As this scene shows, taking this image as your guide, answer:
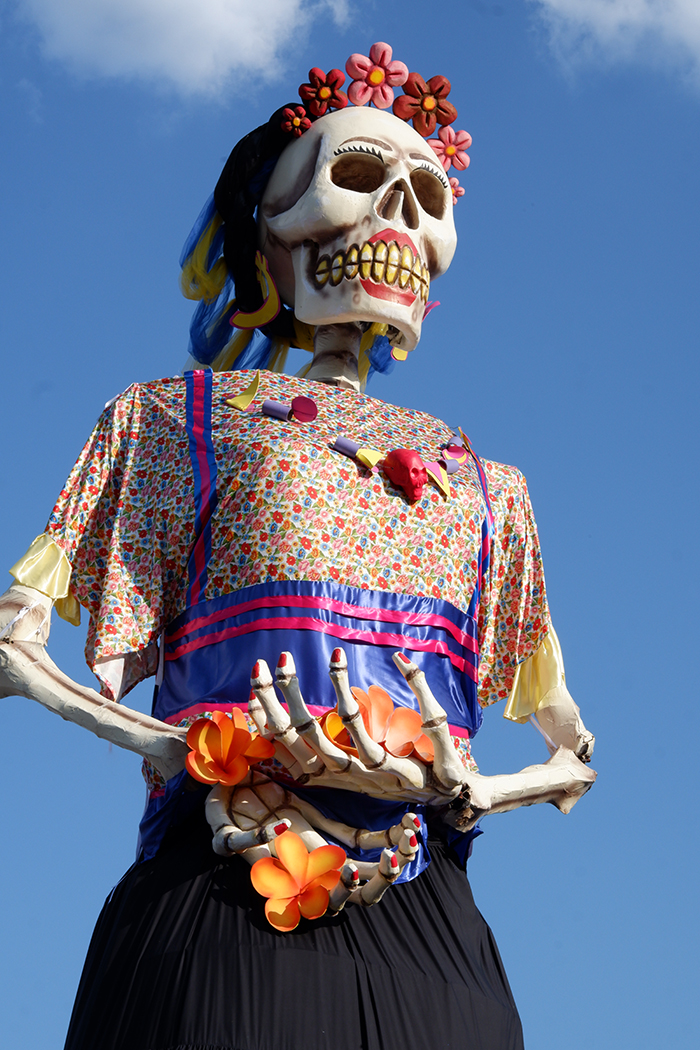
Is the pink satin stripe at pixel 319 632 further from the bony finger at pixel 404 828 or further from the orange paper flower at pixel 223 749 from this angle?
the bony finger at pixel 404 828

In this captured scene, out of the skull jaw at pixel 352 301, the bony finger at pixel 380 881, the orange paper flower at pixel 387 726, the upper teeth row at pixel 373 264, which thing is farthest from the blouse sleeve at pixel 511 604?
the bony finger at pixel 380 881

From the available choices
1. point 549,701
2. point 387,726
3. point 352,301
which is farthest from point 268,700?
point 352,301

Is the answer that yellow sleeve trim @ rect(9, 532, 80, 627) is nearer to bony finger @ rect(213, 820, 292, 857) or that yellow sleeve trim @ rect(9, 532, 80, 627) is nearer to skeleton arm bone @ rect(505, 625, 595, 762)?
bony finger @ rect(213, 820, 292, 857)

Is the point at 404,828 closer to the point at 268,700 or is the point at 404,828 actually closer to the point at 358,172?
the point at 268,700

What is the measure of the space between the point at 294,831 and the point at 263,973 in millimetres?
319

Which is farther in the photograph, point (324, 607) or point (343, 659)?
point (324, 607)

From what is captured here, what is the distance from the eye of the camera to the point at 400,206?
14.2 feet

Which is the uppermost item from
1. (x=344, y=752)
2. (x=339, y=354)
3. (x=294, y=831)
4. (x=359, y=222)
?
(x=359, y=222)

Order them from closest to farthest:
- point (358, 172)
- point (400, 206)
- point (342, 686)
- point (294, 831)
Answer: point (342, 686) → point (294, 831) → point (400, 206) → point (358, 172)

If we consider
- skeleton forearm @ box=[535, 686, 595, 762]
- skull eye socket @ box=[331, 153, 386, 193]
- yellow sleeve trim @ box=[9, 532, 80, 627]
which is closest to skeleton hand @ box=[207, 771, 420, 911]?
yellow sleeve trim @ box=[9, 532, 80, 627]

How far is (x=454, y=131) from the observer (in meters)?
4.82

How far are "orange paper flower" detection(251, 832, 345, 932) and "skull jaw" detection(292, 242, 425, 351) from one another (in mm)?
1625

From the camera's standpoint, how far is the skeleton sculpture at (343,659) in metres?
3.19

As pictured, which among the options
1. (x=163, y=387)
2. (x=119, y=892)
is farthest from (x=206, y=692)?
(x=163, y=387)
